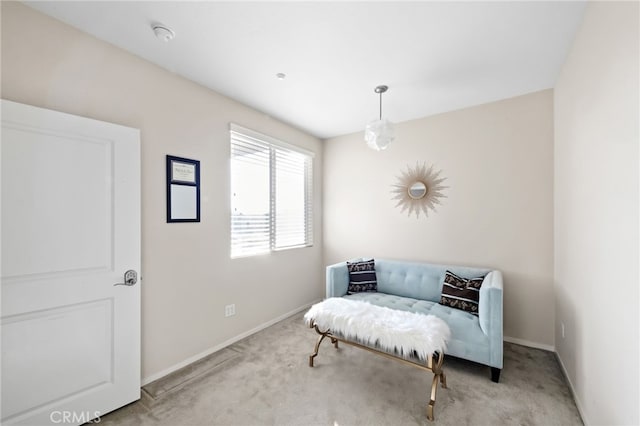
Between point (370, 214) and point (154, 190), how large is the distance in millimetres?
2711

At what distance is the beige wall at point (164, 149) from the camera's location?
1687mm

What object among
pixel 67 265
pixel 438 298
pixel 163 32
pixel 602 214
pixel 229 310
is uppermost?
pixel 163 32

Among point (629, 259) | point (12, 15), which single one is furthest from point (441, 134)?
point (12, 15)

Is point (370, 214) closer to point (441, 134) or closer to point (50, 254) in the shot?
point (441, 134)

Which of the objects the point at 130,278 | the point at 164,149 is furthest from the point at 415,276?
the point at 164,149

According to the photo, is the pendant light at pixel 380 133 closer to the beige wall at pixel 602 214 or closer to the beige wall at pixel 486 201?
the beige wall at pixel 486 201

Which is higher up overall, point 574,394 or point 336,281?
point 336,281

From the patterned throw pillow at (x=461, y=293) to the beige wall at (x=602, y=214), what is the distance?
0.66 meters

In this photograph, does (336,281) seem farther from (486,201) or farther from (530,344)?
(530,344)

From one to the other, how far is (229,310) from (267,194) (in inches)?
56.7

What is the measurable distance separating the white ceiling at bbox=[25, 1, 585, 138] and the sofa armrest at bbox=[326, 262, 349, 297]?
1.96 m

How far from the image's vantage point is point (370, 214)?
3.86 m

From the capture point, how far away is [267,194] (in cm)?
339

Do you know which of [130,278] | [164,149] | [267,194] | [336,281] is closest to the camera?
[130,278]
